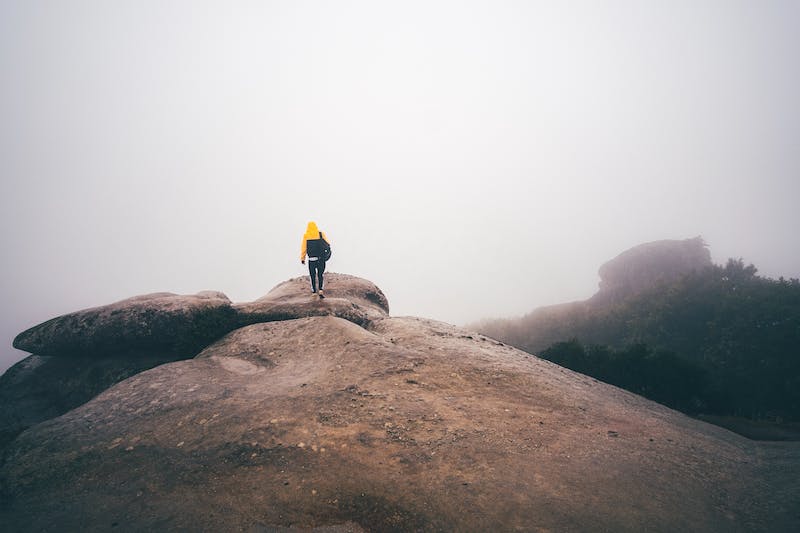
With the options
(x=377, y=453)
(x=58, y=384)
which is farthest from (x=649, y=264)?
(x=58, y=384)

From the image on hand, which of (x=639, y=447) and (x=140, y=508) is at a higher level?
(x=639, y=447)

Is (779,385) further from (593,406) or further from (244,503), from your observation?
(244,503)

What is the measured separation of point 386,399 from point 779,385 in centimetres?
3075

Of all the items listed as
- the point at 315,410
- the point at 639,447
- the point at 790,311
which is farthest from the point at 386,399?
the point at 790,311

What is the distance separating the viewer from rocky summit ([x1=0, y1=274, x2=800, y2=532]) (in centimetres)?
539

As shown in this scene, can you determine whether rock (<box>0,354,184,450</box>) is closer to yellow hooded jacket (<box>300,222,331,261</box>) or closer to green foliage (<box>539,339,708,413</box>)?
yellow hooded jacket (<box>300,222,331,261</box>)

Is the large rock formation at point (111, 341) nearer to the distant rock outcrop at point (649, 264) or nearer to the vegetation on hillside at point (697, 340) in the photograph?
the vegetation on hillside at point (697, 340)

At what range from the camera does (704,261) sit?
5850cm

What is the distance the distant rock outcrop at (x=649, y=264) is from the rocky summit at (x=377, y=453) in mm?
55501

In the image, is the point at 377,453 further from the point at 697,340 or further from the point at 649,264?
the point at 649,264

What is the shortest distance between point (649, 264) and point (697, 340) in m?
29.6

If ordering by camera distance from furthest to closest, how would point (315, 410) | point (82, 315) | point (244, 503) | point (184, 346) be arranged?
point (82, 315) → point (184, 346) → point (315, 410) → point (244, 503)

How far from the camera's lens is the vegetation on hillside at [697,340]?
2167 centimetres

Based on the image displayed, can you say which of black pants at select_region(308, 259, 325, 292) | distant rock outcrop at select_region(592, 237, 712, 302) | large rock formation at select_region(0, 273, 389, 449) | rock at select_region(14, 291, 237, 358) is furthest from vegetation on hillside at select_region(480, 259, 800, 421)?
rock at select_region(14, 291, 237, 358)
